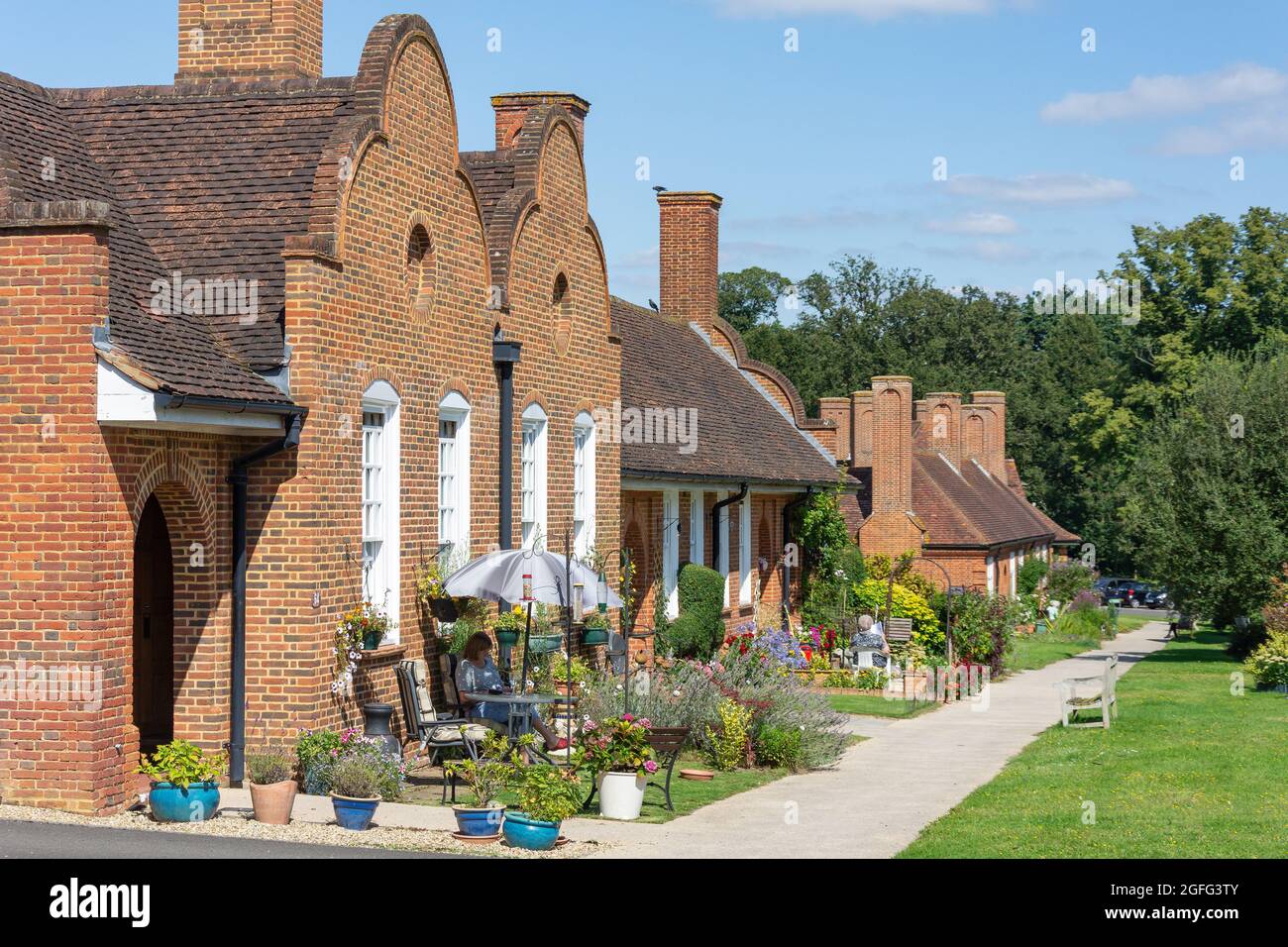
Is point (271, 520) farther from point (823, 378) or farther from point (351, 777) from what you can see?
point (823, 378)

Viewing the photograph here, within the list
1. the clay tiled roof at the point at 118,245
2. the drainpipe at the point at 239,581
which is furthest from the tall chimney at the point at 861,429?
the drainpipe at the point at 239,581

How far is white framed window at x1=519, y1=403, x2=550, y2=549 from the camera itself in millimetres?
19828

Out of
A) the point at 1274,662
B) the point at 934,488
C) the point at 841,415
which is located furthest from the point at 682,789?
the point at 841,415

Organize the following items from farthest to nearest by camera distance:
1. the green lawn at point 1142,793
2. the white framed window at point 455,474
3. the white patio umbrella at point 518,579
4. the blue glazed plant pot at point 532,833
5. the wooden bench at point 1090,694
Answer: the wooden bench at point 1090,694 → the white framed window at point 455,474 → the white patio umbrella at point 518,579 → the green lawn at point 1142,793 → the blue glazed plant pot at point 532,833

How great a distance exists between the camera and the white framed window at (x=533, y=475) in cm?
1983

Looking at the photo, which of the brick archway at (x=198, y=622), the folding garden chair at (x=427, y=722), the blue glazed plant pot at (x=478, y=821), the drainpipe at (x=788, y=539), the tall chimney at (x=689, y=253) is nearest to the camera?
the blue glazed plant pot at (x=478, y=821)

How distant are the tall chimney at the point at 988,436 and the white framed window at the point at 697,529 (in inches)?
1360

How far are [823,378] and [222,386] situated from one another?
227 ft

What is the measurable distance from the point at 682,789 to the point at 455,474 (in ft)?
14.5

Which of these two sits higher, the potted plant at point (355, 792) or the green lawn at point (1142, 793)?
the potted plant at point (355, 792)

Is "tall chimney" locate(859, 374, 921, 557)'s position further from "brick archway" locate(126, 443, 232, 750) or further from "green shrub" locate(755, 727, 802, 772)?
"brick archway" locate(126, 443, 232, 750)

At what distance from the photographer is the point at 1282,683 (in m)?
27.8

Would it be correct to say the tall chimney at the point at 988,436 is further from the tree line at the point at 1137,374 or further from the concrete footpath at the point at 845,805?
the concrete footpath at the point at 845,805

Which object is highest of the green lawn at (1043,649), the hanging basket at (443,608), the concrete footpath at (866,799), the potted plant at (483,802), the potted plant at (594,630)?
the hanging basket at (443,608)
